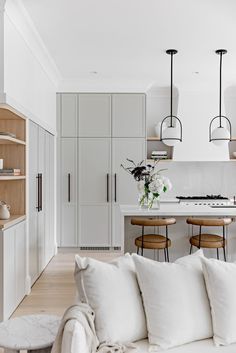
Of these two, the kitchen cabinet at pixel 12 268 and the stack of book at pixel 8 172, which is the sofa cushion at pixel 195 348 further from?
the stack of book at pixel 8 172

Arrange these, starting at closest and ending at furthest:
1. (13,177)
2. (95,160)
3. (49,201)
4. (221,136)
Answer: (13,177) → (221,136) → (49,201) → (95,160)

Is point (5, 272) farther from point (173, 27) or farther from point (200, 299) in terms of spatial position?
point (173, 27)

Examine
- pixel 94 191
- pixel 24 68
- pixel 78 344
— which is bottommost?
pixel 78 344

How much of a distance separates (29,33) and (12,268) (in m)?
2.46

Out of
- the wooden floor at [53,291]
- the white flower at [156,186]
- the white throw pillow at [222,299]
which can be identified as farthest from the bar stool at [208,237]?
the white throw pillow at [222,299]

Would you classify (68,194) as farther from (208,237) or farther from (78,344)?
(78,344)

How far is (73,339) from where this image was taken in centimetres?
174

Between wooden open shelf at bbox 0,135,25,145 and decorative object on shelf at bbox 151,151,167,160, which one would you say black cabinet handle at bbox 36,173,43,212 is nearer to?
wooden open shelf at bbox 0,135,25,145

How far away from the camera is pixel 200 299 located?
2152 millimetres

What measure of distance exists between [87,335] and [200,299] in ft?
2.27

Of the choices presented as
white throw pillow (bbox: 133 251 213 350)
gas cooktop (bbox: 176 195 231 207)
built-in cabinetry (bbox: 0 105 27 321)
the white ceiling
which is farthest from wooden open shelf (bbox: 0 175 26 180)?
gas cooktop (bbox: 176 195 231 207)

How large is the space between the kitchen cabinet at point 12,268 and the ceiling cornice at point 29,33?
6.45 ft

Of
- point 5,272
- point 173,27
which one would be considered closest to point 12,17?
point 173,27

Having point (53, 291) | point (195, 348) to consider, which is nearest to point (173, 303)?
point (195, 348)
